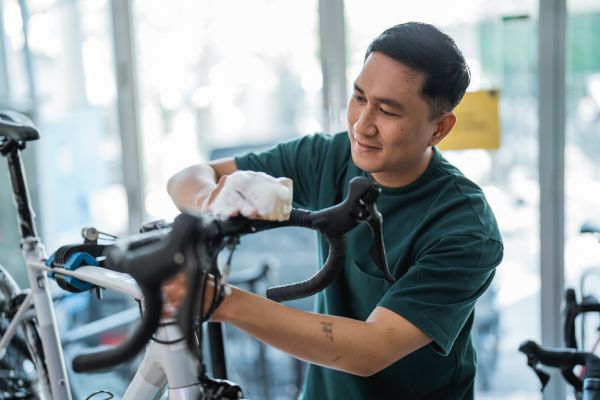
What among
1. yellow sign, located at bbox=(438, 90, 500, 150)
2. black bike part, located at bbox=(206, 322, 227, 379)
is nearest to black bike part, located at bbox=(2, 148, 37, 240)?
black bike part, located at bbox=(206, 322, 227, 379)

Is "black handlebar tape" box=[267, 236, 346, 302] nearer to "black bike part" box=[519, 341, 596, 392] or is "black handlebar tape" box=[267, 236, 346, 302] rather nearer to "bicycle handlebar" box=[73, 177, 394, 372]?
"bicycle handlebar" box=[73, 177, 394, 372]

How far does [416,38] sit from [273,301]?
1.70 ft

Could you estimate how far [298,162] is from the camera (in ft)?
4.97

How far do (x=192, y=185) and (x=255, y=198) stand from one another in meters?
0.52

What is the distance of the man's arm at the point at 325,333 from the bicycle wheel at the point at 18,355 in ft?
3.00

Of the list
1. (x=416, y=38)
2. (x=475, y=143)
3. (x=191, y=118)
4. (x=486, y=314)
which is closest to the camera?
(x=416, y=38)

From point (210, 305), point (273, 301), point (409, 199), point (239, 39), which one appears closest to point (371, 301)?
point (409, 199)

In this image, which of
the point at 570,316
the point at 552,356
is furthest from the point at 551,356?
the point at 570,316

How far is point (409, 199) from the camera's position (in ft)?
4.24

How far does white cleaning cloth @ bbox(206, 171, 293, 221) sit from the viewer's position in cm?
88

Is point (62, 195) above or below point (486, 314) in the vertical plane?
above

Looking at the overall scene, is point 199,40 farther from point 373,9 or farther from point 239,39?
point 373,9

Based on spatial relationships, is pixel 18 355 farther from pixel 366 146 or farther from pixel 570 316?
pixel 570 316

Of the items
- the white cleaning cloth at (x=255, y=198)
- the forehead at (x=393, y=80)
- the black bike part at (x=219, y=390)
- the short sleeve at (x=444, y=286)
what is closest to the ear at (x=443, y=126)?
the forehead at (x=393, y=80)
